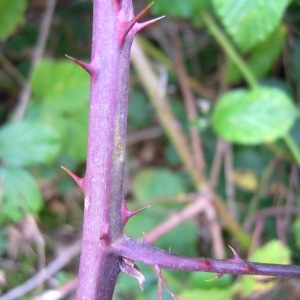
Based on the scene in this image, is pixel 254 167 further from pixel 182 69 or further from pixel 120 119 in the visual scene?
pixel 120 119

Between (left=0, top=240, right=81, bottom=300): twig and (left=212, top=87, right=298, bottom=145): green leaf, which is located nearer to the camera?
(left=212, top=87, right=298, bottom=145): green leaf

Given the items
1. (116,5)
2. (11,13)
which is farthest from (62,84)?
(116,5)

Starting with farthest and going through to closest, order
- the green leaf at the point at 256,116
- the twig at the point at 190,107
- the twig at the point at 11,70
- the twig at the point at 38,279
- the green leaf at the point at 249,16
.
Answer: the twig at the point at 11,70 → the twig at the point at 190,107 → the twig at the point at 38,279 → the green leaf at the point at 256,116 → the green leaf at the point at 249,16

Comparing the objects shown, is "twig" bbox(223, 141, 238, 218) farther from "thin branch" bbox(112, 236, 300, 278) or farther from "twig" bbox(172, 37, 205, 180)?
"thin branch" bbox(112, 236, 300, 278)

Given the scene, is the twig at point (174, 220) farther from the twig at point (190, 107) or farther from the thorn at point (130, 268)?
the thorn at point (130, 268)

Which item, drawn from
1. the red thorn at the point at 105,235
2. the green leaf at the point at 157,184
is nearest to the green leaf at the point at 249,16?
the red thorn at the point at 105,235

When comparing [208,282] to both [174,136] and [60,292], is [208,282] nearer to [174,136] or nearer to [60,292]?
[60,292]

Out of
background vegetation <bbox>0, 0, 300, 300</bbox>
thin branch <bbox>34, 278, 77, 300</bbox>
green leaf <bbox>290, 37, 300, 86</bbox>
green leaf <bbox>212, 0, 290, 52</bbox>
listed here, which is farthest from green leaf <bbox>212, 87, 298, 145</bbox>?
thin branch <bbox>34, 278, 77, 300</bbox>
